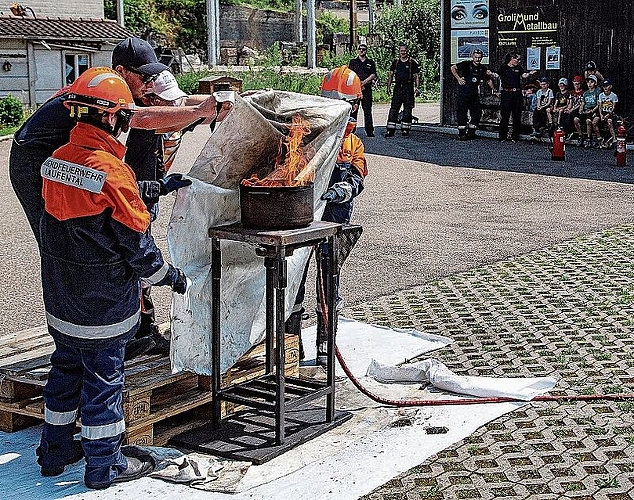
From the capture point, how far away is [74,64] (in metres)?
37.7

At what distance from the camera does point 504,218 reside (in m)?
13.3

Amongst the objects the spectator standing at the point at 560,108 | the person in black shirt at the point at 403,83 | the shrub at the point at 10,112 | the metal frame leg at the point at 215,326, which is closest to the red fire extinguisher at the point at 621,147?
the spectator standing at the point at 560,108

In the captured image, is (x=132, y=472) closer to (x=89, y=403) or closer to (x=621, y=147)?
(x=89, y=403)

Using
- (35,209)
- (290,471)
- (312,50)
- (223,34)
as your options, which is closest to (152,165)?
(35,209)

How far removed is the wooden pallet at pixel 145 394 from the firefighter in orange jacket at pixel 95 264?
12.6 inches

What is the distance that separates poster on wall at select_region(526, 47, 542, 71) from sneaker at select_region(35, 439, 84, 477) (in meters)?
19.5

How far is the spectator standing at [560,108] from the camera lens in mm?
21859

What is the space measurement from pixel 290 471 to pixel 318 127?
198 centimetres

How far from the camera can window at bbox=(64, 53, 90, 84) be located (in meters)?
37.4

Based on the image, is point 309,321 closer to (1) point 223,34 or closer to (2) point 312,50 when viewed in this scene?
(2) point 312,50

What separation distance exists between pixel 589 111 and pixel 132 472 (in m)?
18.0

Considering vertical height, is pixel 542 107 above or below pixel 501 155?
above

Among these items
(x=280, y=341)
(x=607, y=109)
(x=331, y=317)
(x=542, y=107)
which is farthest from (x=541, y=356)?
(x=542, y=107)

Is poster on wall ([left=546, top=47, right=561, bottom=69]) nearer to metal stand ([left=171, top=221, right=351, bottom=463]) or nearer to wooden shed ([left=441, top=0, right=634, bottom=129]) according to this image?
wooden shed ([left=441, top=0, right=634, bottom=129])
